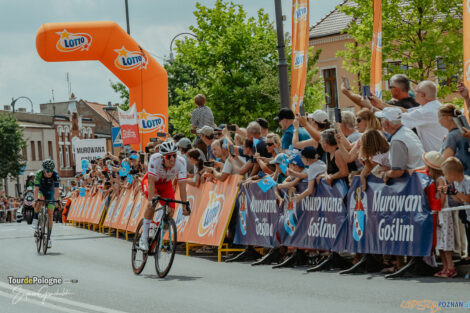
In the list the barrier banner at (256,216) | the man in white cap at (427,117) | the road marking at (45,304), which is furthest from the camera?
the barrier banner at (256,216)

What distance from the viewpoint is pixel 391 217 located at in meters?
10.3

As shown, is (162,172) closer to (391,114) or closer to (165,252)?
(165,252)

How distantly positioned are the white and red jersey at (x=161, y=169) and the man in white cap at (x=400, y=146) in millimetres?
3378

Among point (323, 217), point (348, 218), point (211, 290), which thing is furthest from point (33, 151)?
point (211, 290)

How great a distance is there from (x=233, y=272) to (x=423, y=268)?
3.10 metres

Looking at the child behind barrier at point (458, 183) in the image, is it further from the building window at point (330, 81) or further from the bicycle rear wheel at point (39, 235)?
the building window at point (330, 81)

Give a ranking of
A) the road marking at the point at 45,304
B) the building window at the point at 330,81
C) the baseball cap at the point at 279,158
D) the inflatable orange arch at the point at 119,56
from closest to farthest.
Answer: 1. the road marking at the point at 45,304
2. the baseball cap at the point at 279,158
3. the inflatable orange arch at the point at 119,56
4. the building window at the point at 330,81

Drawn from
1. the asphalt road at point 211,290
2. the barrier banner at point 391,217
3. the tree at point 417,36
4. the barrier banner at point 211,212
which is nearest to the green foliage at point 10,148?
the tree at point 417,36

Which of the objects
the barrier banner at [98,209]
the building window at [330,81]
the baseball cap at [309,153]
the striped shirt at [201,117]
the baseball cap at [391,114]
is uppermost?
the building window at [330,81]

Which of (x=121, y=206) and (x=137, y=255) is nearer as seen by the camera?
(x=137, y=255)

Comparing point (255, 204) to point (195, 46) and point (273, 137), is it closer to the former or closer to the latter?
point (273, 137)

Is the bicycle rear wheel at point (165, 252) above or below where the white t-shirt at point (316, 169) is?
below

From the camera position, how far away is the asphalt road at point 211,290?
848 centimetres

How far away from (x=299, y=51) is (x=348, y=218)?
591 centimetres
